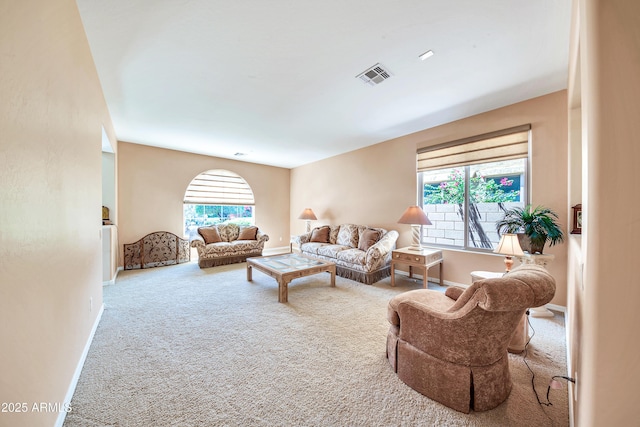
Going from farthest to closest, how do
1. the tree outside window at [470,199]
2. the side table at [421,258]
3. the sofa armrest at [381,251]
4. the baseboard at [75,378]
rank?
the sofa armrest at [381,251], the side table at [421,258], the tree outside window at [470,199], the baseboard at [75,378]

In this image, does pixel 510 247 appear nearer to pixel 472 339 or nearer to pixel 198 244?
pixel 472 339

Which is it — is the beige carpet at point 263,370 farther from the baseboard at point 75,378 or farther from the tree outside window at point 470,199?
the tree outside window at point 470,199

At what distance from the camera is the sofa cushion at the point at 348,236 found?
16.1ft

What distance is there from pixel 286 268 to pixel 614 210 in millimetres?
3173

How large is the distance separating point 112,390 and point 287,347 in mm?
1240

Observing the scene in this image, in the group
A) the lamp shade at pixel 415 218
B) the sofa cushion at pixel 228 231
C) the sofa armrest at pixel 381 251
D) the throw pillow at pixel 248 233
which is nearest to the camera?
the lamp shade at pixel 415 218

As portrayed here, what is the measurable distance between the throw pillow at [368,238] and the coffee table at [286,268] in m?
0.97

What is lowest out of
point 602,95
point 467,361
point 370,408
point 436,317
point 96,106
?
point 370,408

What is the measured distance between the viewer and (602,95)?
0.77 m

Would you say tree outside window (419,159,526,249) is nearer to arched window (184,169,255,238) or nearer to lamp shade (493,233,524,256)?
lamp shade (493,233,524,256)

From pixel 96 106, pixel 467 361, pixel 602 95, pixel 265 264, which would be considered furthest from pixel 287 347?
pixel 96 106

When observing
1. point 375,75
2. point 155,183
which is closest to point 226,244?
point 155,183

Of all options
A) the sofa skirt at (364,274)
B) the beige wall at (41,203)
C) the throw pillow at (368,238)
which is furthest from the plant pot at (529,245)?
the beige wall at (41,203)

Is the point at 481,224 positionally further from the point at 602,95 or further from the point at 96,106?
the point at 96,106
